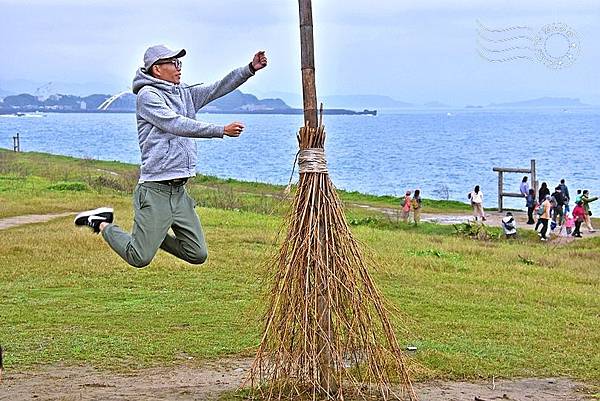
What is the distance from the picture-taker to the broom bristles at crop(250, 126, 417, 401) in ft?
20.0

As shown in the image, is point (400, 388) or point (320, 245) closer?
point (320, 245)

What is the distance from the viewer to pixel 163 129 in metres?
5.83

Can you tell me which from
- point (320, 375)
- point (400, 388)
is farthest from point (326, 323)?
point (400, 388)

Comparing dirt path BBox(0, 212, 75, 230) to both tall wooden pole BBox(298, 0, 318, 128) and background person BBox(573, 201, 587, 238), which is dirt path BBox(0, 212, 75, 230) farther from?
background person BBox(573, 201, 587, 238)

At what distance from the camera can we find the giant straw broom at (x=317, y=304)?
6.08 m

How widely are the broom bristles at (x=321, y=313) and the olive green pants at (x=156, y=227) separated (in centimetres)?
62

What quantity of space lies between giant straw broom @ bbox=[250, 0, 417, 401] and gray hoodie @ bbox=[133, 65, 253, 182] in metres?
0.72

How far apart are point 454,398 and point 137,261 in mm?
2328

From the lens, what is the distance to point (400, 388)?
6527 mm

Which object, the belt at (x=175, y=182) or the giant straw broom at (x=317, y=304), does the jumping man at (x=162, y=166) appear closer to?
the belt at (x=175, y=182)

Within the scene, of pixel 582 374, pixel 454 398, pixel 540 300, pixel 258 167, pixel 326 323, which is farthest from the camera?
pixel 258 167

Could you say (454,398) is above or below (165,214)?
below

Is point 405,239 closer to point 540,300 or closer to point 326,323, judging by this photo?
point 540,300

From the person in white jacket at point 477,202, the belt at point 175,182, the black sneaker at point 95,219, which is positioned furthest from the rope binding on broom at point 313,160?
the person in white jacket at point 477,202
